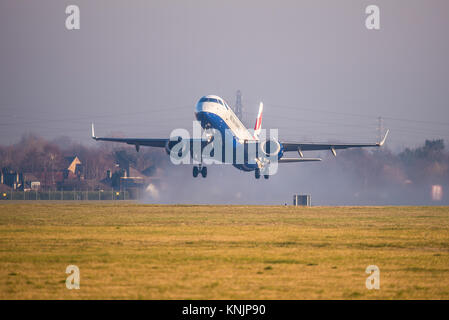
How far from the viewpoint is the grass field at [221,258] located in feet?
55.0

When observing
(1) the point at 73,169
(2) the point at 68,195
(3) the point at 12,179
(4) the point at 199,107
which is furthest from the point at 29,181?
(4) the point at 199,107

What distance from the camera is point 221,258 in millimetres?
22656

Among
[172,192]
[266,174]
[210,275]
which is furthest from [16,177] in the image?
[210,275]

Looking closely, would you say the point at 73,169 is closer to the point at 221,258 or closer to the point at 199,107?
the point at 199,107

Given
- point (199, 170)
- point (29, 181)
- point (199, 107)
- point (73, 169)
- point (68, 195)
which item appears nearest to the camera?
point (199, 107)

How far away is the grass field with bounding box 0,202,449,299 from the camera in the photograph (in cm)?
1677

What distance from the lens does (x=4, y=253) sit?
2362 cm

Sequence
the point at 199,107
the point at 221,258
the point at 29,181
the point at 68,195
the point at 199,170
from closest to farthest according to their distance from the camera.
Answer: the point at 221,258
the point at 199,107
the point at 199,170
the point at 68,195
the point at 29,181

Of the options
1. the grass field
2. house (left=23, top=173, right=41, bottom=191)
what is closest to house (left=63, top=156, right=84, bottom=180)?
house (left=23, top=173, right=41, bottom=191)

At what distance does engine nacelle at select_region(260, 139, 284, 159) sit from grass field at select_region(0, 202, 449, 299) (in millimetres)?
16608

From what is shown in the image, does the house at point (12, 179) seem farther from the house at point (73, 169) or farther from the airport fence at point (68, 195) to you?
the airport fence at point (68, 195)

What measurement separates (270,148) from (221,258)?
33602mm
